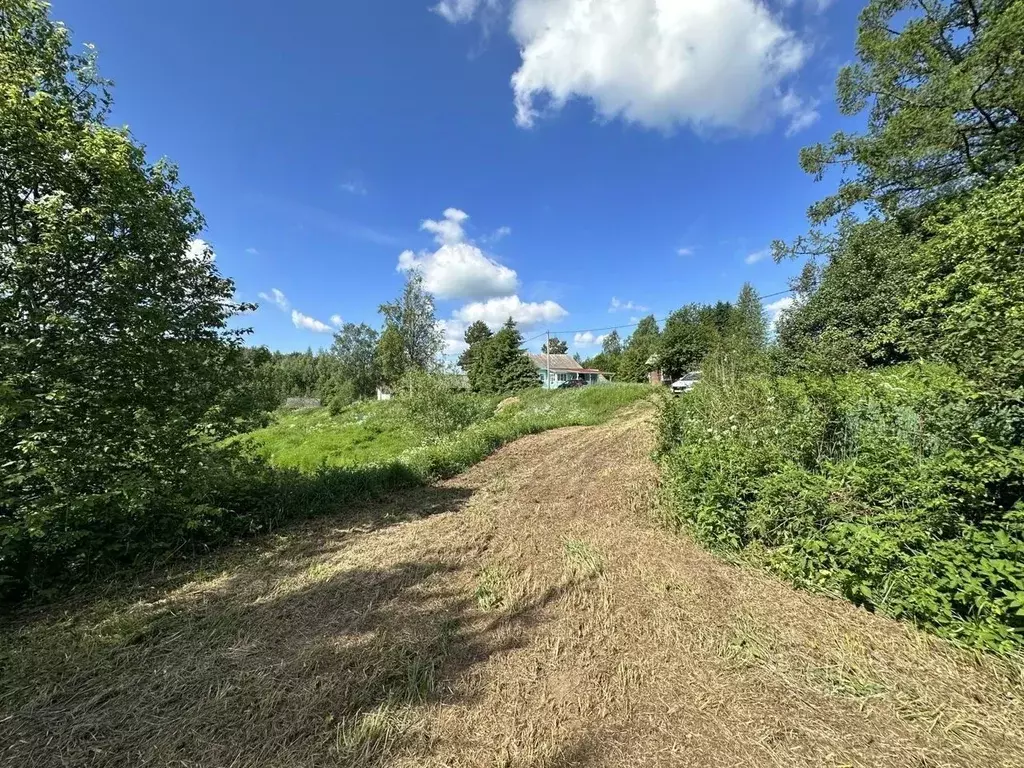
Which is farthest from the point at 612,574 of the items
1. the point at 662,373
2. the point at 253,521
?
the point at 662,373

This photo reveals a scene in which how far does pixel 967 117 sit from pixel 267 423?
56.0 ft

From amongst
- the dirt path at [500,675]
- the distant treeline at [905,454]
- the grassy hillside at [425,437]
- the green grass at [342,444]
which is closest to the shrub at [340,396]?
the grassy hillside at [425,437]

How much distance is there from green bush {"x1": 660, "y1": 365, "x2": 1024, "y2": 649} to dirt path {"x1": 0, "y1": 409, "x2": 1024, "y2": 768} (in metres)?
0.26

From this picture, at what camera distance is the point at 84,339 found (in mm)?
4066

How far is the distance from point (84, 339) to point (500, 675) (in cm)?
486

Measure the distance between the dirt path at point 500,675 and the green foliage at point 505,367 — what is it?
2850cm

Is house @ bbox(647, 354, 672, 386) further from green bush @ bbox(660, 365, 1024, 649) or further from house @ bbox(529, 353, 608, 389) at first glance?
green bush @ bbox(660, 365, 1024, 649)

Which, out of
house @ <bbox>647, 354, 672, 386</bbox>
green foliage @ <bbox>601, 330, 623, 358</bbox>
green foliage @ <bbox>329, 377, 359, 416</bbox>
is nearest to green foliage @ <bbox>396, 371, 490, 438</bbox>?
green foliage @ <bbox>329, 377, 359, 416</bbox>

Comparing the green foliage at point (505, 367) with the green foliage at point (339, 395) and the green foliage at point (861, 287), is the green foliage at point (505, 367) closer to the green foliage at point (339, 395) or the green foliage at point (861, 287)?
the green foliage at point (339, 395)

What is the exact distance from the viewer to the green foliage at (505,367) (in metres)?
32.9

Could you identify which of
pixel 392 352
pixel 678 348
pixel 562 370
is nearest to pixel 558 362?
pixel 562 370

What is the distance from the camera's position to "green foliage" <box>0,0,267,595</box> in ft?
11.9

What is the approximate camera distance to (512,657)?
2.68 metres

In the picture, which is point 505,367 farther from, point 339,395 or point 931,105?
point 931,105
